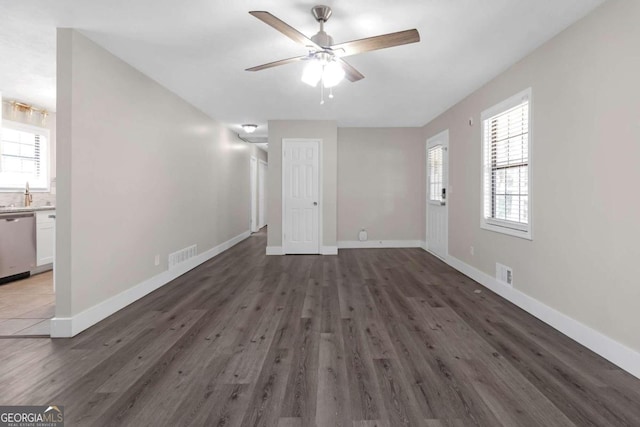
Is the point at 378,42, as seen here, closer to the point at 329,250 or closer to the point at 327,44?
the point at 327,44

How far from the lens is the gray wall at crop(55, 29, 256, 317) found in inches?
101

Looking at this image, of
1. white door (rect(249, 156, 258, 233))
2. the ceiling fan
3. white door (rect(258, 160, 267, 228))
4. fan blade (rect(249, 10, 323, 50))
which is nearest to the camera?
fan blade (rect(249, 10, 323, 50))

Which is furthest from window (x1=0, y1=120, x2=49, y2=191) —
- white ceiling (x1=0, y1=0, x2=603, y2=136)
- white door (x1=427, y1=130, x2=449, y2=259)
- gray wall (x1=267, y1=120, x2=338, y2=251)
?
white door (x1=427, y1=130, x2=449, y2=259)

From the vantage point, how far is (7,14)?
7.80 ft

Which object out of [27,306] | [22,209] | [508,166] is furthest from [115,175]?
[508,166]

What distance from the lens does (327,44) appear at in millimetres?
2404

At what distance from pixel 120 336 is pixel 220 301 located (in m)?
0.99

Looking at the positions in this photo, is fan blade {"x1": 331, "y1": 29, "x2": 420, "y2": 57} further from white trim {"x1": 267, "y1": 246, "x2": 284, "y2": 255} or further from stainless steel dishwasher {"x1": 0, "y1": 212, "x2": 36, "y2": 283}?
stainless steel dishwasher {"x1": 0, "y1": 212, "x2": 36, "y2": 283}

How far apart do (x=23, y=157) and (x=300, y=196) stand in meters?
4.26

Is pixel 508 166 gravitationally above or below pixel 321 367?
above

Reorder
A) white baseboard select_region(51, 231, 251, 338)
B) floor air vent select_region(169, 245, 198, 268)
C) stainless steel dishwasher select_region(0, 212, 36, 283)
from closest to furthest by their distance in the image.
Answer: white baseboard select_region(51, 231, 251, 338), stainless steel dishwasher select_region(0, 212, 36, 283), floor air vent select_region(169, 245, 198, 268)

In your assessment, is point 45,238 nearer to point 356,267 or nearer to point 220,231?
point 220,231

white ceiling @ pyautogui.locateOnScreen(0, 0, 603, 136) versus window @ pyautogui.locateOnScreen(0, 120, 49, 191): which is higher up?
white ceiling @ pyautogui.locateOnScreen(0, 0, 603, 136)

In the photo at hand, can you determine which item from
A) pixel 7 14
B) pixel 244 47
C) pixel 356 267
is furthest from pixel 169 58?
pixel 356 267
